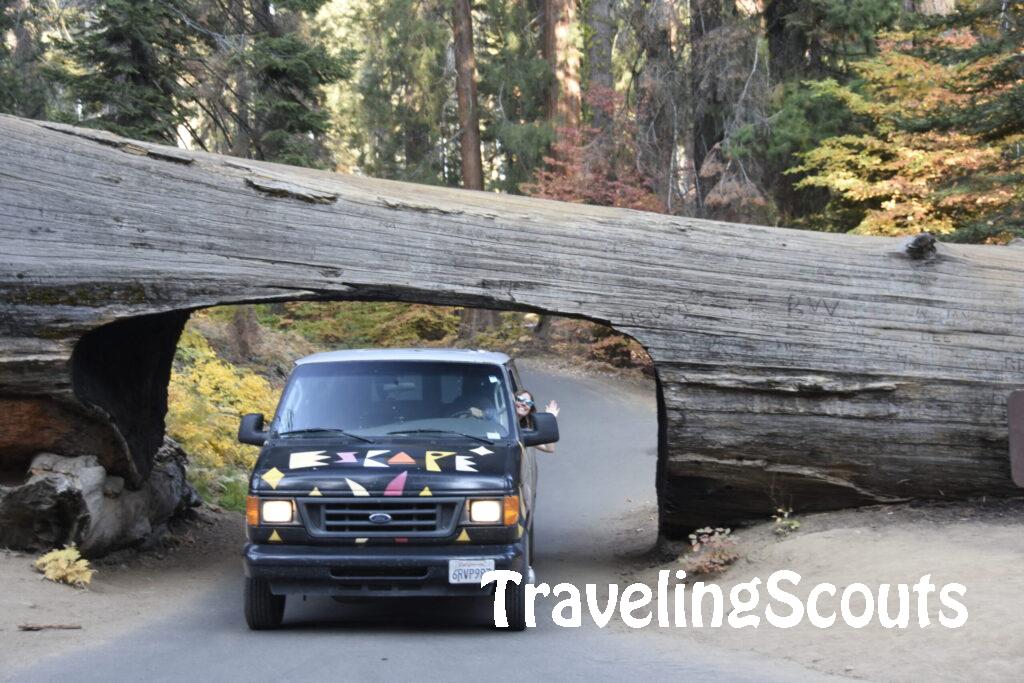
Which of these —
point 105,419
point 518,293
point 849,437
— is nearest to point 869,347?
point 849,437

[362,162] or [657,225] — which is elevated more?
[362,162]

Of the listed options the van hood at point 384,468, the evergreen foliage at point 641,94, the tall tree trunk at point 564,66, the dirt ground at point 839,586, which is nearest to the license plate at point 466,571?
the van hood at point 384,468

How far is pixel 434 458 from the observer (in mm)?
8133

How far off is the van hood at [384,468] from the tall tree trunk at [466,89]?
25396mm

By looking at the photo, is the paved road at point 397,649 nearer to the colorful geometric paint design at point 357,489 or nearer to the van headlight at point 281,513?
the van headlight at point 281,513

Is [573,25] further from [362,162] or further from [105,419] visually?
[105,419]

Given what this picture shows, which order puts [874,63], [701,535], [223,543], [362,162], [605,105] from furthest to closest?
[362,162]
[605,105]
[874,63]
[223,543]
[701,535]

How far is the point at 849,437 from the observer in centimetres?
1038

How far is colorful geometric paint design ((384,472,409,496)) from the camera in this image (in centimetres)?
782

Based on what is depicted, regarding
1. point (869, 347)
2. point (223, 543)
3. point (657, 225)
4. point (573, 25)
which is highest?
point (573, 25)

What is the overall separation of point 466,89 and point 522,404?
2455 centimetres

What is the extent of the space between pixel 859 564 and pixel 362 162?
36.4 m

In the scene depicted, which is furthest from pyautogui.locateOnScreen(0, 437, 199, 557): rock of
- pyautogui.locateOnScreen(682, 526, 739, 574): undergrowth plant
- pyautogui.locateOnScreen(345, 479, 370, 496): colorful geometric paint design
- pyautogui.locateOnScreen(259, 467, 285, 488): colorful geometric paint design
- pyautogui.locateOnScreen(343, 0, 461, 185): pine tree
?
pyautogui.locateOnScreen(343, 0, 461, 185): pine tree

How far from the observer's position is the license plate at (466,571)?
25.3ft
